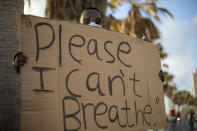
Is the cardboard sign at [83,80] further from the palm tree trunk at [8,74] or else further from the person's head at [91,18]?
the palm tree trunk at [8,74]

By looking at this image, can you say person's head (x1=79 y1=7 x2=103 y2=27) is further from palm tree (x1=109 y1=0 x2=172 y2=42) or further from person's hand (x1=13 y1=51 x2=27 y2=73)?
palm tree (x1=109 y1=0 x2=172 y2=42)

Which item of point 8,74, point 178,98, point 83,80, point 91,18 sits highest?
point 91,18

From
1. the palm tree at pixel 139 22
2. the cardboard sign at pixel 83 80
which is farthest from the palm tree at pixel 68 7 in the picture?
the cardboard sign at pixel 83 80

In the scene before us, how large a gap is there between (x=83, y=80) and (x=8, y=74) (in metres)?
1.21

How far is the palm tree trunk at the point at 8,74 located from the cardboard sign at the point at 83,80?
42.2 inches

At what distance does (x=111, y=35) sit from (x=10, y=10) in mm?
1533

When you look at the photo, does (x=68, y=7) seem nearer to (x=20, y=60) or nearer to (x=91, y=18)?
(x=91, y=18)

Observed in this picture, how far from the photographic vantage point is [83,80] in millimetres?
2678

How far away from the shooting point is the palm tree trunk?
3.28 meters

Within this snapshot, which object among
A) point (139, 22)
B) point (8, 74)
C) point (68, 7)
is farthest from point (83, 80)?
point (139, 22)

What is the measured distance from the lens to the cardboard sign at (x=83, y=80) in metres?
2.40

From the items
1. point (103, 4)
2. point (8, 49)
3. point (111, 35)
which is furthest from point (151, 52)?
point (103, 4)

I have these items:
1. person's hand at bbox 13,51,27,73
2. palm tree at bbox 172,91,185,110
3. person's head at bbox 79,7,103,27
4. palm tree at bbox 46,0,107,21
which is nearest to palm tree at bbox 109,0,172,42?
palm tree at bbox 46,0,107,21

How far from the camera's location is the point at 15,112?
11.0 feet
